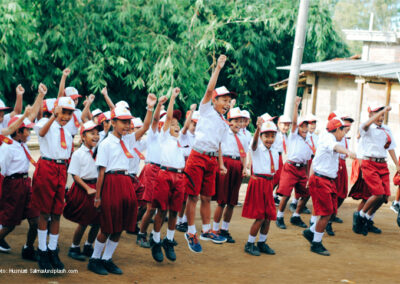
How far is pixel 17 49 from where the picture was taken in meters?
16.3

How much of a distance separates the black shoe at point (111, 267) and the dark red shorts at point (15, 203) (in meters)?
1.02

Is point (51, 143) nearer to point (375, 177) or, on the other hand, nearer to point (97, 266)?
point (97, 266)

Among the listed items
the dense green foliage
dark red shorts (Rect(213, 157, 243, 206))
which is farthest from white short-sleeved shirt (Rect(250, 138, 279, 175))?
the dense green foliage

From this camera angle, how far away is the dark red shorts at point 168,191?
268 inches

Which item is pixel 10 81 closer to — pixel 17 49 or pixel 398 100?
pixel 17 49

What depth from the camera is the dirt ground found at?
6215mm

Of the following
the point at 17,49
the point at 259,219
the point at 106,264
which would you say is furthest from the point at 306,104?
the point at 106,264

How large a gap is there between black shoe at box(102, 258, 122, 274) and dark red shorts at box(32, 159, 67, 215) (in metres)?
0.77

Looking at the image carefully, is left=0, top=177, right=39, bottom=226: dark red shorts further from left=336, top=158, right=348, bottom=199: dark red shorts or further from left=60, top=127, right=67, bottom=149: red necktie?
left=336, top=158, right=348, bottom=199: dark red shorts

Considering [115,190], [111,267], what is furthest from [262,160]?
[111,267]

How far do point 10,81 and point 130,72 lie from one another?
3779 mm

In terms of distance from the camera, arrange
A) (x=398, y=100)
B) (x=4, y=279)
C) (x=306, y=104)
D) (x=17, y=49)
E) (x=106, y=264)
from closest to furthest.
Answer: (x=4, y=279) < (x=106, y=264) < (x=17, y=49) < (x=398, y=100) < (x=306, y=104)

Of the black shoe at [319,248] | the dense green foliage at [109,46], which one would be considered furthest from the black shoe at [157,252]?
the dense green foliage at [109,46]

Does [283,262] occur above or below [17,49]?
below
